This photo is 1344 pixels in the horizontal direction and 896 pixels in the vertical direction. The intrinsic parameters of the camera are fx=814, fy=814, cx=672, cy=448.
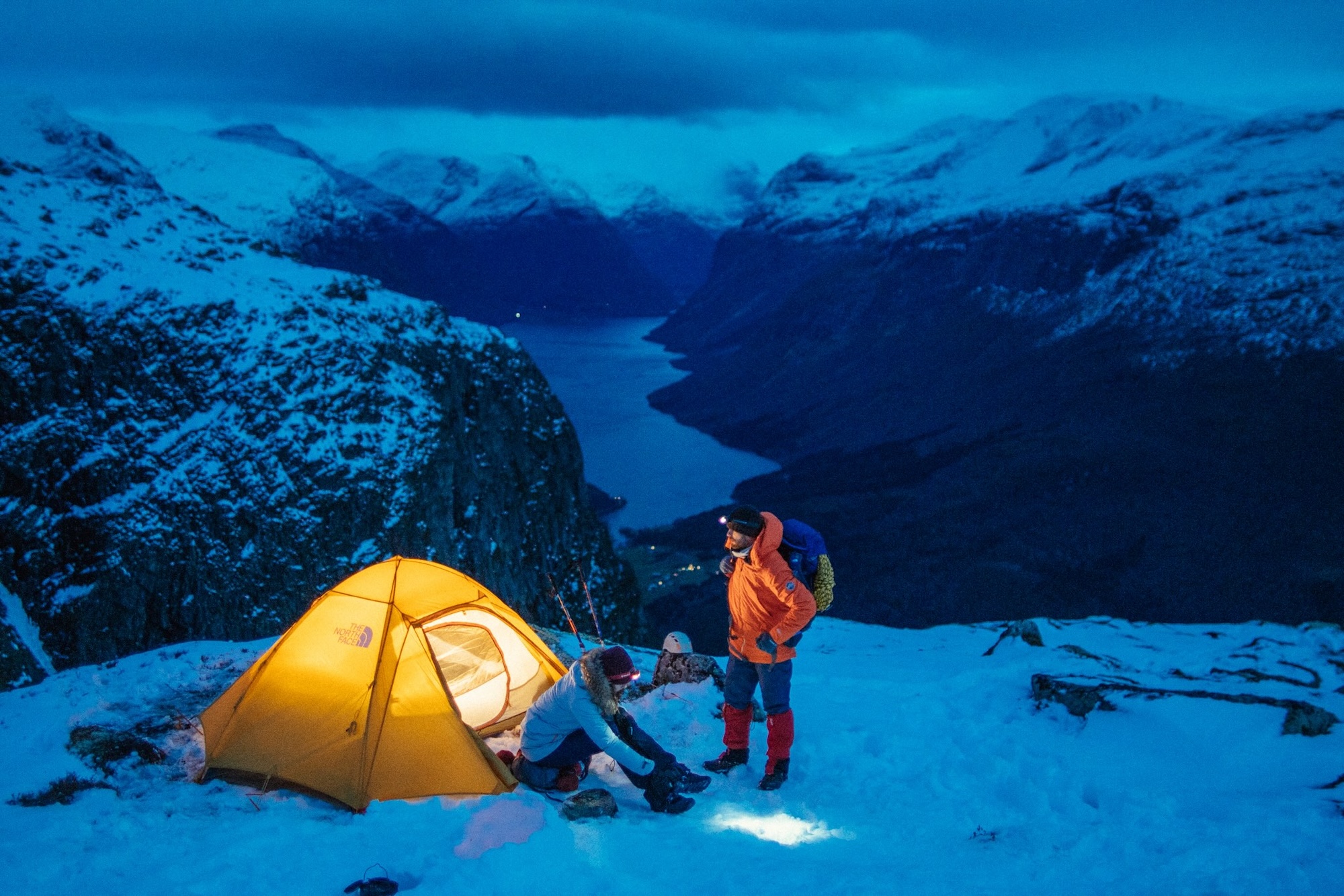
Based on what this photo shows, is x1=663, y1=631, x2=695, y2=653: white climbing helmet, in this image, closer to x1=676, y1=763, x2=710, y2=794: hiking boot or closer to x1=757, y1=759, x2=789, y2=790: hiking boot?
x1=757, y1=759, x2=789, y2=790: hiking boot

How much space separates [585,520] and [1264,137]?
169m

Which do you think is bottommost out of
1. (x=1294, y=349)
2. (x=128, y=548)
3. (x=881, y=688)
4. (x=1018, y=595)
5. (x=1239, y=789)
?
(x=1018, y=595)

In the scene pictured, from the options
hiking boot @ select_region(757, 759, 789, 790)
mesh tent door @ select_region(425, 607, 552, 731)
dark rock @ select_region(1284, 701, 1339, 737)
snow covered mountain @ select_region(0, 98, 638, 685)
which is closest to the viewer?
hiking boot @ select_region(757, 759, 789, 790)

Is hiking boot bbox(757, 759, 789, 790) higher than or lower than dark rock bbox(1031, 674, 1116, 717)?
lower

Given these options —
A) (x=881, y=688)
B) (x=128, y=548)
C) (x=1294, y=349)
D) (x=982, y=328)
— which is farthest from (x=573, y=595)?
(x=982, y=328)

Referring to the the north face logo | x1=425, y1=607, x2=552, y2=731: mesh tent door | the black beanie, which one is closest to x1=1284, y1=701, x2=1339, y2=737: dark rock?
the black beanie

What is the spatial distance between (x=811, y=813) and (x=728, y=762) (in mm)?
1068

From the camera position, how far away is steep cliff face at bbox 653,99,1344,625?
233 feet

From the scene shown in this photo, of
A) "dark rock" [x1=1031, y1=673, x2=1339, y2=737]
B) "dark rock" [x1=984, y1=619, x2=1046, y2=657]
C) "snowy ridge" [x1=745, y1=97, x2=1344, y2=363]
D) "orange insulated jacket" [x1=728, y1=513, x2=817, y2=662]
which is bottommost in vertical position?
"dark rock" [x1=984, y1=619, x2=1046, y2=657]

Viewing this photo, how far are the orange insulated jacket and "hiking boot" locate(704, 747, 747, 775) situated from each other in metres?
1.07

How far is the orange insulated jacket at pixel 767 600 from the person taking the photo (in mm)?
7562

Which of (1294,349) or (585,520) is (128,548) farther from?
(1294,349)

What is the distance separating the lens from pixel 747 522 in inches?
299

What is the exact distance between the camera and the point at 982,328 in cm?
15225
